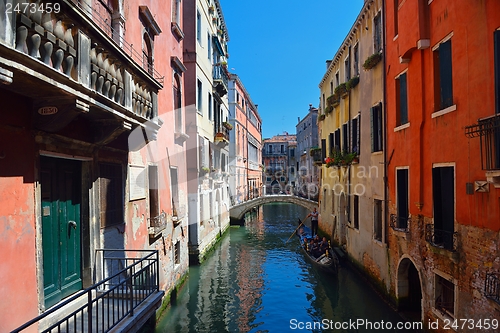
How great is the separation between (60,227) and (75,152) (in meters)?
1.06

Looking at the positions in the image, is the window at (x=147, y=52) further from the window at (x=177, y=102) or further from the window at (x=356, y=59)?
the window at (x=356, y=59)

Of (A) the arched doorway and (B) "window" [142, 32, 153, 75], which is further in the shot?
(A) the arched doorway

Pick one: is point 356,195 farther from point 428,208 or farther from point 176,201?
point 176,201

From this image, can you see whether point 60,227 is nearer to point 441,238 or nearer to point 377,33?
point 441,238

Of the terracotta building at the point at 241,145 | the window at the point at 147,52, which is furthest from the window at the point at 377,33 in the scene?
the terracotta building at the point at 241,145

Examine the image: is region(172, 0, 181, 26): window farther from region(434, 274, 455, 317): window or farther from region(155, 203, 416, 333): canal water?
region(434, 274, 455, 317): window

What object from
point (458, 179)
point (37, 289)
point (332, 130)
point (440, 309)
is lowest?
point (440, 309)

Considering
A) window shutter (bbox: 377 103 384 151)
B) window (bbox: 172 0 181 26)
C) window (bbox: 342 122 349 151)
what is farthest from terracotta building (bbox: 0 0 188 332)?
window (bbox: 342 122 349 151)

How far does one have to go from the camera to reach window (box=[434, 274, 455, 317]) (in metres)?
6.88

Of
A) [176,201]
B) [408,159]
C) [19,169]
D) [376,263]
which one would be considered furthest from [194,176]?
[19,169]

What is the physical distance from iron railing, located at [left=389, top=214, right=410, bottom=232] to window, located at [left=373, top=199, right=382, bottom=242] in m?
1.19

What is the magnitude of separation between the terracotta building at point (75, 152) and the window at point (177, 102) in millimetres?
2145

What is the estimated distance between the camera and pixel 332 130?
17031 mm

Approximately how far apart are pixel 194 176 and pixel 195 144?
130cm
